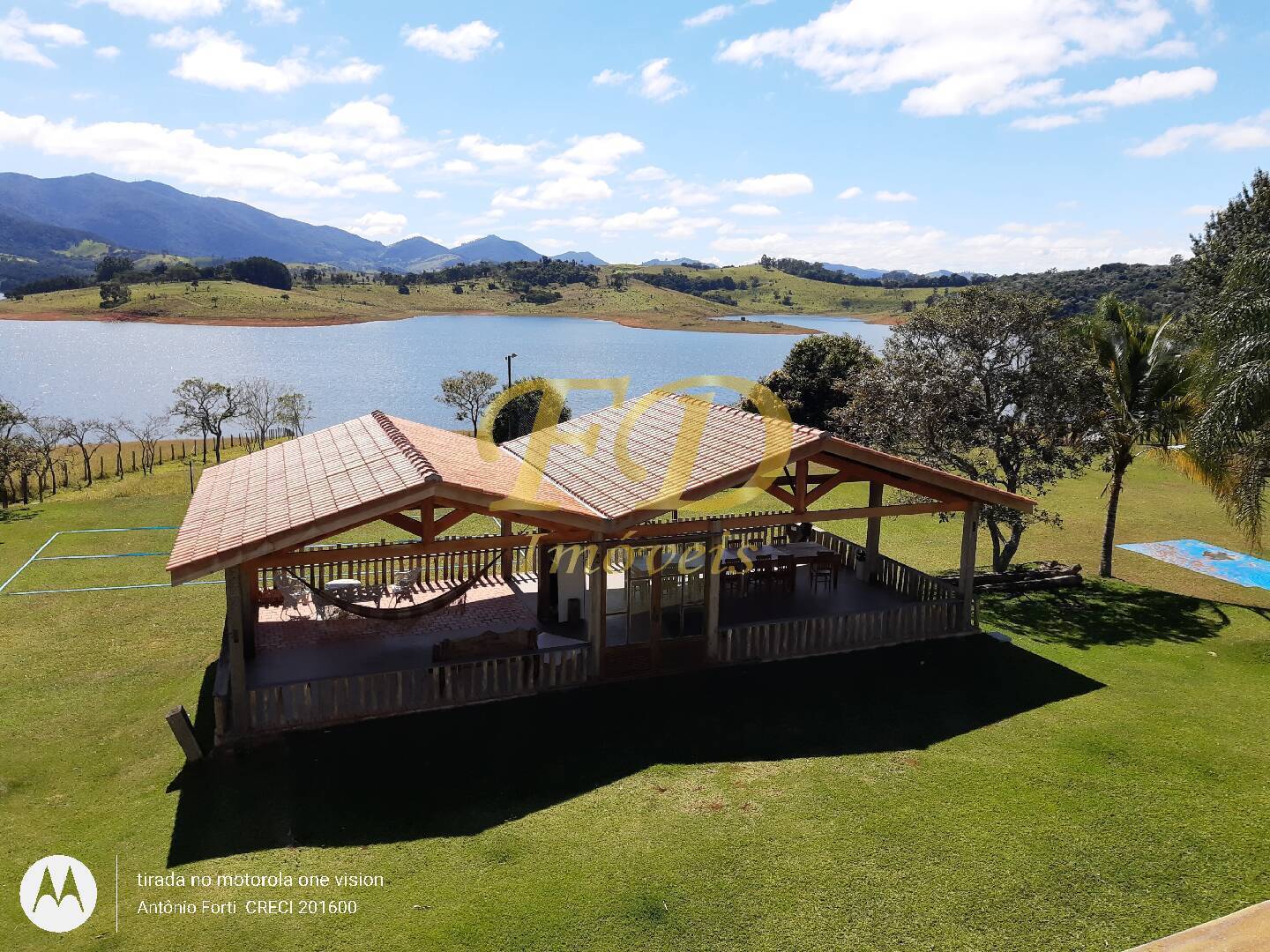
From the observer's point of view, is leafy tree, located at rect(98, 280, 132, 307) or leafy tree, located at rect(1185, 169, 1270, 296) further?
leafy tree, located at rect(98, 280, 132, 307)

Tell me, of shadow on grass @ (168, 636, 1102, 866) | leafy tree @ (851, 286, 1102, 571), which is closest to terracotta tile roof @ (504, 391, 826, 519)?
shadow on grass @ (168, 636, 1102, 866)

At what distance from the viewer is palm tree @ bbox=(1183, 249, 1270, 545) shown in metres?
13.0

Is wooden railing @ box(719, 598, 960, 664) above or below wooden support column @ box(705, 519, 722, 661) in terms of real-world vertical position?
below

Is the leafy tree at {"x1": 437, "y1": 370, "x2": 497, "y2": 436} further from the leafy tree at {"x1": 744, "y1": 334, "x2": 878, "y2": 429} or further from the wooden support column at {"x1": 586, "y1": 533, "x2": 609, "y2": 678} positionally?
the wooden support column at {"x1": 586, "y1": 533, "x2": 609, "y2": 678}

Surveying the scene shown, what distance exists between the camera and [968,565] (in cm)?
1411

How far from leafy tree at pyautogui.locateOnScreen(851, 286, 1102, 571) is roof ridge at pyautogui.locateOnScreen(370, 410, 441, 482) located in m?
10.7

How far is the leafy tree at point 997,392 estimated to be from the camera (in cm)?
1728

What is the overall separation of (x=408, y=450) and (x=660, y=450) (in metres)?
4.04

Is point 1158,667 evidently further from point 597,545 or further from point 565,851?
point 565,851

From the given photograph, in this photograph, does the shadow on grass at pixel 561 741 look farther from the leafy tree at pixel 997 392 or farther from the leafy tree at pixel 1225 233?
the leafy tree at pixel 1225 233

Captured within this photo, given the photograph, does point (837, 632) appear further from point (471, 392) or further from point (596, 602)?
point (471, 392)

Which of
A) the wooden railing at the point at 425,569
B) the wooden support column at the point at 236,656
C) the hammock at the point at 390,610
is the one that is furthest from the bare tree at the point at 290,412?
the wooden support column at the point at 236,656

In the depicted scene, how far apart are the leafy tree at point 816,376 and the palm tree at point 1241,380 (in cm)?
2240

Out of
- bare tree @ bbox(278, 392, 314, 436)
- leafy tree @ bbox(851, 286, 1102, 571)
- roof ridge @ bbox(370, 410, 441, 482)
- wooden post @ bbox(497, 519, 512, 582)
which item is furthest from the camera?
bare tree @ bbox(278, 392, 314, 436)
